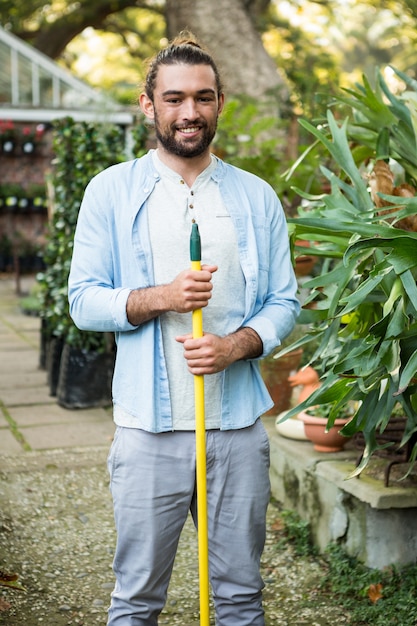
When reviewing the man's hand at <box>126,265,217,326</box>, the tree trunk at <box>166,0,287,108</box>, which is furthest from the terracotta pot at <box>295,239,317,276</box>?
the tree trunk at <box>166,0,287,108</box>

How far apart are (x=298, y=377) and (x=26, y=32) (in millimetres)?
14734

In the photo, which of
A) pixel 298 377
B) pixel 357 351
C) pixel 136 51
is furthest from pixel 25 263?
pixel 357 351

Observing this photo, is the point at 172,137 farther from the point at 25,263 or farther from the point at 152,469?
the point at 25,263

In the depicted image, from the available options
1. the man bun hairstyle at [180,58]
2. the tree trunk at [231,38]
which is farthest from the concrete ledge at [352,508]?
the tree trunk at [231,38]

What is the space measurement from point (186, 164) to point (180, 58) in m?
0.26

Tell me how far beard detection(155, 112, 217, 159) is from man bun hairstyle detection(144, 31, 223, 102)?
0.12 metres

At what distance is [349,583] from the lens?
3.16 metres

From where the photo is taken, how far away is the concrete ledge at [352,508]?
3.11 meters

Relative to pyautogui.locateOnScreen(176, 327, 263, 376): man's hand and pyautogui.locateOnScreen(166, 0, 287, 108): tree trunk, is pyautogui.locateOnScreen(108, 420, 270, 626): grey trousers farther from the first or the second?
pyautogui.locateOnScreen(166, 0, 287, 108): tree trunk

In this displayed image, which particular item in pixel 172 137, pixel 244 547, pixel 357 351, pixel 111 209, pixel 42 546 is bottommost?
pixel 42 546

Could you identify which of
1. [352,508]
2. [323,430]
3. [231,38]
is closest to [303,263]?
[323,430]

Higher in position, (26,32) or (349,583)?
(26,32)

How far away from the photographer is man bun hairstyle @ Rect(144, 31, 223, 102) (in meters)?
2.17

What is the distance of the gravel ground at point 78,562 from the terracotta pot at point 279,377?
66cm
